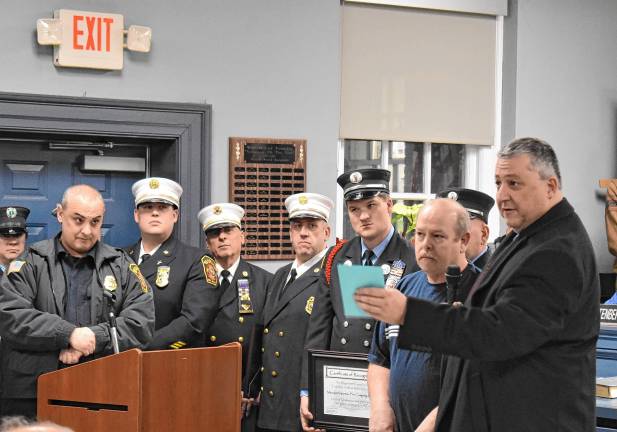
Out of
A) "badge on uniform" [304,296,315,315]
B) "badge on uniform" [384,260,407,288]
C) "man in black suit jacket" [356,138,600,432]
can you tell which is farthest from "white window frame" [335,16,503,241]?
"man in black suit jacket" [356,138,600,432]

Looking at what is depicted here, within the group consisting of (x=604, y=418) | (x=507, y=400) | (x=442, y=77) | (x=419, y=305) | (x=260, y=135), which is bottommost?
(x=604, y=418)

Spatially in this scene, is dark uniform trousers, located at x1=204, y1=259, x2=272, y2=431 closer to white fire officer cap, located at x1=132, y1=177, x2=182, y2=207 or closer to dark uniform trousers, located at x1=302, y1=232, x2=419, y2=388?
white fire officer cap, located at x1=132, y1=177, x2=182, y2=207

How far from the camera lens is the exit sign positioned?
4918 mm

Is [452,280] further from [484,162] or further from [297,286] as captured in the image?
[484,162]

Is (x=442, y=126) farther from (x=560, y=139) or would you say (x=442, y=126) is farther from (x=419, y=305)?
(x=419, y=305)

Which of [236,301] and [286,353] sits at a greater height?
[236,301]

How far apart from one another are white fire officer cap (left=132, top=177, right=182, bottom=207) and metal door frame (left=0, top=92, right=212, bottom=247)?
2.48 ft

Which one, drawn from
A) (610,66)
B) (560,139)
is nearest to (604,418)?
(560,139)

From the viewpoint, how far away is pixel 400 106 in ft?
19.1

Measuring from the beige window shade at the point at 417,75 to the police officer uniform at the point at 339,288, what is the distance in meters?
1.98

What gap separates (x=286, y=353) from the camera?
4.18 metres

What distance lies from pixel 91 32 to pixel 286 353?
206 cm

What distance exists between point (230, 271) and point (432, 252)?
1.97m

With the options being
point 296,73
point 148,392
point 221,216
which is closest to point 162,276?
point 221,216
